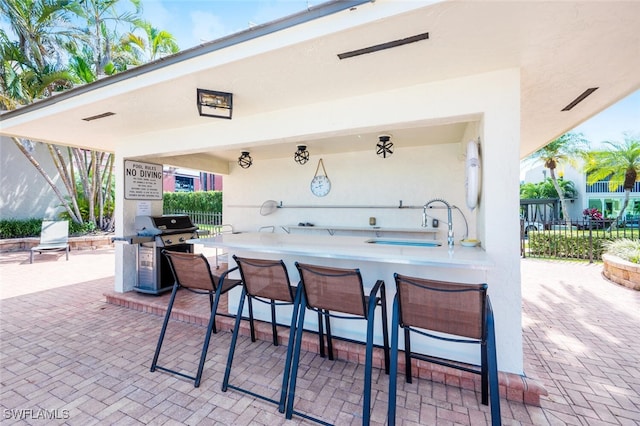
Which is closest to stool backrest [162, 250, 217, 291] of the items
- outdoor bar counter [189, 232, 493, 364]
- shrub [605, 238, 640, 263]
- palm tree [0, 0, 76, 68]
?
outdoor bar counter [189, 232, 493, 364]

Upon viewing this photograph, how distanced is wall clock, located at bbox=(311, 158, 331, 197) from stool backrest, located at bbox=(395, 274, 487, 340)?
4142 mm

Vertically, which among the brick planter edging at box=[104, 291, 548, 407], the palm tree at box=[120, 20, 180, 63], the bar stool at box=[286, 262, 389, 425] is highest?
the palm tree at box=[120, 20, 180, 63]

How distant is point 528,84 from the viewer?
99.5 inches

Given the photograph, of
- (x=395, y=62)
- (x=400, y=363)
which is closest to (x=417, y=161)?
(x=395, y=62)

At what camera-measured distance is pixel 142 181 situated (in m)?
4.59

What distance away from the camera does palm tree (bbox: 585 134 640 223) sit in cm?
1405

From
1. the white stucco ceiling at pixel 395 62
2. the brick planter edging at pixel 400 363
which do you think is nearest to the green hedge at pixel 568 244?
the white stucco ceiling at pixel 395 62

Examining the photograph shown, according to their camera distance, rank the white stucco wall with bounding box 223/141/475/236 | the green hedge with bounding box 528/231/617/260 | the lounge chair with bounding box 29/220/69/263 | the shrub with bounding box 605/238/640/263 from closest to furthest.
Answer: the white stucco wall with bounding box 223/141/475/236
the shrub with bounding box 605/238/640/263
the green hedge with bounding box 528/231/617/260
the lounge chair with bounding box 29/220/69/263

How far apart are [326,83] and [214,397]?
277 cm

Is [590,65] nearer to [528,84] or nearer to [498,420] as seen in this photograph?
[528,84]

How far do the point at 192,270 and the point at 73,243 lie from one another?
8901 millimetres

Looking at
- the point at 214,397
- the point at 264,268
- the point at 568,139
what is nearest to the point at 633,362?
the point at 264,268

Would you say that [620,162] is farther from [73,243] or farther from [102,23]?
[73,243]

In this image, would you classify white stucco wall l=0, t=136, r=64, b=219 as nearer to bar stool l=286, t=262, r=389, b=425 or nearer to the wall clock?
the wall clock
